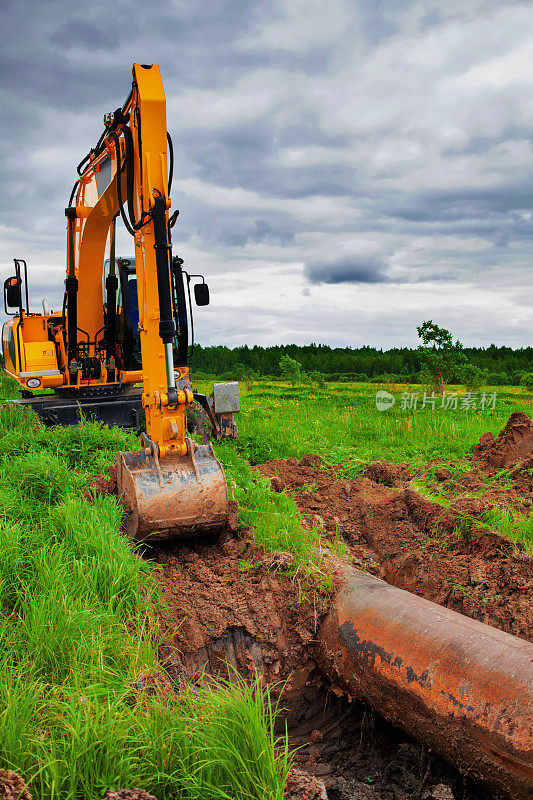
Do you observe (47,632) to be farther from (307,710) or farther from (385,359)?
(385,359)

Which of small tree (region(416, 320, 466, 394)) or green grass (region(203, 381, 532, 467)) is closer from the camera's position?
green grass (region(203, 381, 532, 467))

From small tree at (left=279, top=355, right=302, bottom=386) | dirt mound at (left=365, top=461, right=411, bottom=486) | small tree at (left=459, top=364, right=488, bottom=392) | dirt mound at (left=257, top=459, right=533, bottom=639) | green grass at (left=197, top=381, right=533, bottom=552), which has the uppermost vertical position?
small tree at (left=279, top=355, right=302, bottom=386)

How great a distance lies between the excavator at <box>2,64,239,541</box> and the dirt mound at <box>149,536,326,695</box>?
455 millimetres

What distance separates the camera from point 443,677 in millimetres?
3258

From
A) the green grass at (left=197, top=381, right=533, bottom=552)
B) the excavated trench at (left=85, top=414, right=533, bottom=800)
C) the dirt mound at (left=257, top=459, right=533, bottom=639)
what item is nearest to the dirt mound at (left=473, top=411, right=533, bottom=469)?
the green grass at (left=197, top=381, right=533, bottom=552)

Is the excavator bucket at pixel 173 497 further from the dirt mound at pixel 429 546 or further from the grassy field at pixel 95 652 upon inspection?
the dirt mound at pixel 429 546

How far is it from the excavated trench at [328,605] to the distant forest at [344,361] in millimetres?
27394

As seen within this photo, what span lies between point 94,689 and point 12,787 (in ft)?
2.45

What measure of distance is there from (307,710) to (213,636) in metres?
0.80

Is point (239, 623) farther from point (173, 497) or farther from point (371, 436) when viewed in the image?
point (371, 436)

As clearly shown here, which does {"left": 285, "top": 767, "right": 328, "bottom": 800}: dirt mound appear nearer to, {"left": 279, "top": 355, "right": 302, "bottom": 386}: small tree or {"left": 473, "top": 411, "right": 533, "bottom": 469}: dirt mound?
{"left": 473, "top": 411, "right": 533, "bottom": 469}: dirt mound

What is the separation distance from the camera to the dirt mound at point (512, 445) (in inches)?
299

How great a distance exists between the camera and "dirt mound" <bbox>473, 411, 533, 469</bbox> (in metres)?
7.59

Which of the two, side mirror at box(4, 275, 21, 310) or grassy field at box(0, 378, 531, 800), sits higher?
side mirror at box(4, 275, 21, 310)
